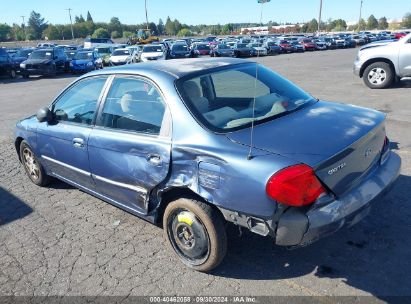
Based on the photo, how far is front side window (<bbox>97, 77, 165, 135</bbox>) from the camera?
125 inches

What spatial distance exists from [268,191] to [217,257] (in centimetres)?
80

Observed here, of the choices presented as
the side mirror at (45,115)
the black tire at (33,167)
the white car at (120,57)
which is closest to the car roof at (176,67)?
the side mirror at (45,115)

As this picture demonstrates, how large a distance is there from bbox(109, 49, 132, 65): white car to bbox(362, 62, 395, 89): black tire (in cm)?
1618

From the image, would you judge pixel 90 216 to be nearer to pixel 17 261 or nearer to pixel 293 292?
pixel 17 261

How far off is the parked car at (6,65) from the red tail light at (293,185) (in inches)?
909

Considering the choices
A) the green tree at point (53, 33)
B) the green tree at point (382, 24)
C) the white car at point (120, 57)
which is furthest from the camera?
the green tree at point (53, 33)

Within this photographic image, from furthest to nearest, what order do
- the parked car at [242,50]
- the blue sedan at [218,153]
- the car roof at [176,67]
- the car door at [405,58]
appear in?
the parked car at [242,50], the car door at [405,58], the car roof at [176,67], the blue sedan at [218,153]

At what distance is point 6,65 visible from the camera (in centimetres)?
2161

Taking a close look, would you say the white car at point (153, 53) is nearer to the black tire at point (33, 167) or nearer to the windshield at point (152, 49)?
the windshield at point (152, 49)

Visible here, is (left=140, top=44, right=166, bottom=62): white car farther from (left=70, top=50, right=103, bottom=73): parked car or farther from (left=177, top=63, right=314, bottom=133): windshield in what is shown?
(left=177, top=63, right=314, bottom=133): windshield

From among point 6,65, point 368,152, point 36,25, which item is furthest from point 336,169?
point 36,25

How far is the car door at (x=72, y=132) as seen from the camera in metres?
3.78

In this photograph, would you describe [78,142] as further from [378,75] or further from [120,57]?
[120,57]

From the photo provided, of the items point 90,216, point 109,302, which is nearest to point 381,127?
point 109,302
